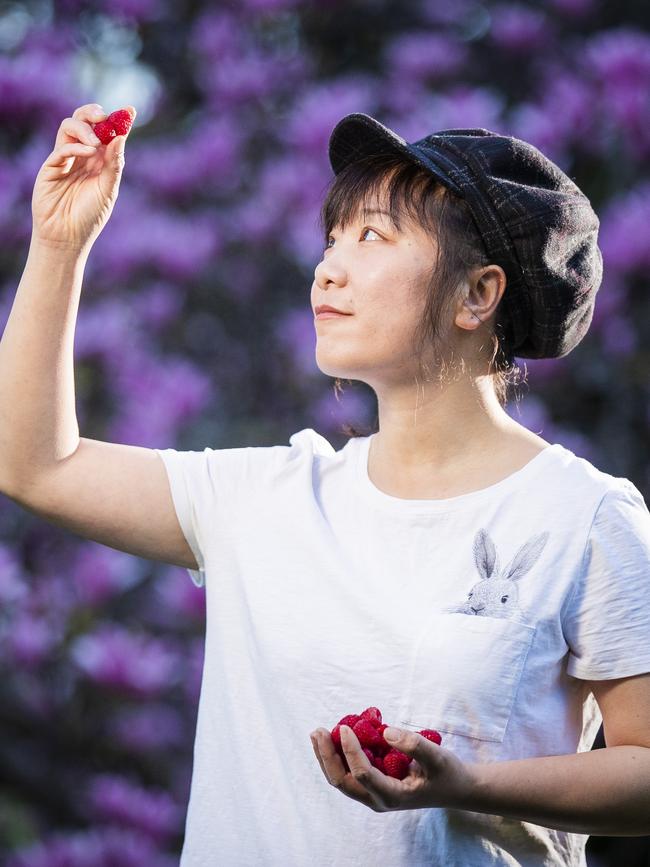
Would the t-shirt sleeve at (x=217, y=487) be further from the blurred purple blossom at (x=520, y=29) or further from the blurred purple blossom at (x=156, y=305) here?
the blurred purple blossom at (x=520, y=29)

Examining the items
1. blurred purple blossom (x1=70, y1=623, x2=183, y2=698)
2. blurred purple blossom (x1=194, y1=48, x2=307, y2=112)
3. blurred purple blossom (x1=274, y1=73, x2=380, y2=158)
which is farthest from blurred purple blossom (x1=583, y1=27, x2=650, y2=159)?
blurred purple blossom (x1=70, y1=623, x2=183, y2=698)

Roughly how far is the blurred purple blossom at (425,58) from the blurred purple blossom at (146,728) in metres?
1.25

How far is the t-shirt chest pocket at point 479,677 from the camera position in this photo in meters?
1.12

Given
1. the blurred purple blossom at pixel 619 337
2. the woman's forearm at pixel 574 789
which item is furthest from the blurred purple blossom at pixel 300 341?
the woman's forearm at pixel 574 789

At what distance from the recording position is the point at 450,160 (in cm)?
125

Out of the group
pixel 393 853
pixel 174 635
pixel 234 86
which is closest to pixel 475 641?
pixel 393 853

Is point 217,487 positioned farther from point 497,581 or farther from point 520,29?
point 520,29

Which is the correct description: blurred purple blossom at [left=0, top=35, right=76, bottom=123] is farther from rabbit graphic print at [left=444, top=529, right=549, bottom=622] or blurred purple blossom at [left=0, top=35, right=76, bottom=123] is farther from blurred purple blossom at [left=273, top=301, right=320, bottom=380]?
rabbit graphic print at [left=444, top=529, right=549, bottom=622]

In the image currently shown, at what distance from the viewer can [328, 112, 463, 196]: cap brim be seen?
123cm

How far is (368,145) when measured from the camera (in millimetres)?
1310

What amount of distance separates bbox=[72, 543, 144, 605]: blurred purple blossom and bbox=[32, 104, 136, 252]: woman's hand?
1.15m

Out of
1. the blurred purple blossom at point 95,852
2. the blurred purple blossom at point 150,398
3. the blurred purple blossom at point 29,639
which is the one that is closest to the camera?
the blurred purple blossom at point 95,852

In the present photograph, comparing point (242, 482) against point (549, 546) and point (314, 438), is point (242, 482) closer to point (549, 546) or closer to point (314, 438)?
point (314, 438)

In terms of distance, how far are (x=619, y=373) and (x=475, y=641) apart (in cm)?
132
